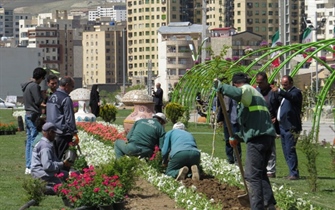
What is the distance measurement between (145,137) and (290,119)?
221cm

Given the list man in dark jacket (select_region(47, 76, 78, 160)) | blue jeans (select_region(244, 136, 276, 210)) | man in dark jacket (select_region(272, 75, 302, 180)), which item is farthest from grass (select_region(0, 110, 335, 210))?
blue jeans (select_region(244, 136, 276, 210))

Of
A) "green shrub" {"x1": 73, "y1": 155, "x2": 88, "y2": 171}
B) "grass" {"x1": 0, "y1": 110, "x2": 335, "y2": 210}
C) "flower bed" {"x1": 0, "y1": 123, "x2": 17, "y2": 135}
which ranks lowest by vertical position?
"flower bed" {"x1": 0, "y1": 123, "x2": 17, "y2": 135}

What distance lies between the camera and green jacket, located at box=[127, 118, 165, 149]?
18.1 m

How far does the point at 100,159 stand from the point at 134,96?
6.80 meters

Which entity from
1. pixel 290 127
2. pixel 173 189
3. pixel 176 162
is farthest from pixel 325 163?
pixel 173 189

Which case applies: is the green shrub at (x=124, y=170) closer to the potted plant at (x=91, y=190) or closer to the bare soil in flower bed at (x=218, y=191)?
the potted plant at (x=91, y=190)

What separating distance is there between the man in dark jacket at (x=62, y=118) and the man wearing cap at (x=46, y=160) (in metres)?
1.43

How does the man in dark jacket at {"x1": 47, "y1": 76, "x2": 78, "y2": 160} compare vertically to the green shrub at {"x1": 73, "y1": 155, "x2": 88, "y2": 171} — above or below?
above

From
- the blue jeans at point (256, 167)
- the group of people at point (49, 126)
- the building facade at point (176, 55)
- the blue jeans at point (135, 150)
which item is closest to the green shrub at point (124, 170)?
the group of people at point (49, 126)

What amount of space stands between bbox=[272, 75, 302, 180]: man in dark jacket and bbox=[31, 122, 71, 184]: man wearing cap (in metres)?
4.24

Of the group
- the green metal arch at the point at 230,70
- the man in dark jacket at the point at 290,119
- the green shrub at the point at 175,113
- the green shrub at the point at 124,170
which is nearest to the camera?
the green shrub at the point at 124,170

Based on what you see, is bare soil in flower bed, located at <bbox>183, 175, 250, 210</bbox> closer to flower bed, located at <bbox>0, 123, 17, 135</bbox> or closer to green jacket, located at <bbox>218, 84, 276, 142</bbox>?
green jacket, located at <bbox>218, 84, 276, 142</bbox>

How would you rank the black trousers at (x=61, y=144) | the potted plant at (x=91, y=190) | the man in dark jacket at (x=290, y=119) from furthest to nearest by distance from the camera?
the man in dark jacket at (x=290, y=119)
the black trousers at (x=61, y=144)
the potted plant at (x=91, y=190)

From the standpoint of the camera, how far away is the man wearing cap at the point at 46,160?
49.0 ft
